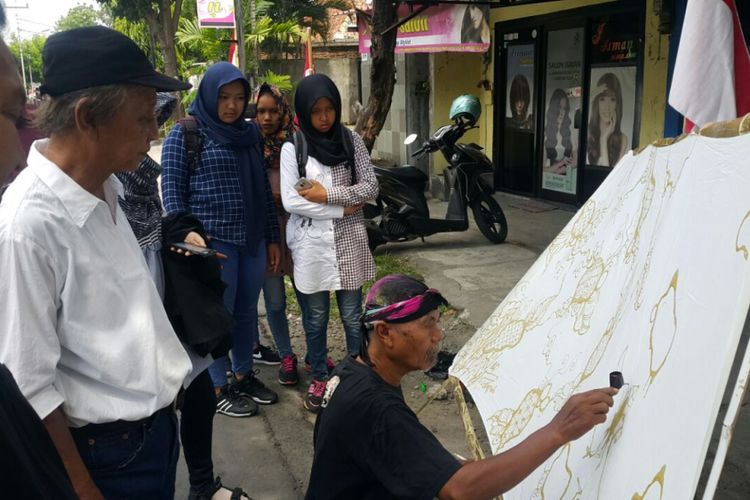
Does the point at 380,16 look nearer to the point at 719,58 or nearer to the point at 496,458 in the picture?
the point at 719,58

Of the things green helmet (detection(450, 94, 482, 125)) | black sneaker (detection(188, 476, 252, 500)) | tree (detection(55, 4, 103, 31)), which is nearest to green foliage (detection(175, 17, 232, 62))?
green helmet (detection(450, 94, 482, 125))

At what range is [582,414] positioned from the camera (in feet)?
5.06

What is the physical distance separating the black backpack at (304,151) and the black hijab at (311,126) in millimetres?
21

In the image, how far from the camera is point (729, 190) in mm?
1423

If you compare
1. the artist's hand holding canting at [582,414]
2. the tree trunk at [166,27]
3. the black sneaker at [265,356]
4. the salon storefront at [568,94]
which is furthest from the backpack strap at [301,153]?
the tree trunk at [166,27]

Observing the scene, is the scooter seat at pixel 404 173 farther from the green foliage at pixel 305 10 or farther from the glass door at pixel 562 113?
the green foliage at pixel 305 10

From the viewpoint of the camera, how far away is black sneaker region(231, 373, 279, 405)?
3.89 metres

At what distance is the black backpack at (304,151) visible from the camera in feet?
11.9

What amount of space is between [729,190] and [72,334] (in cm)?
148

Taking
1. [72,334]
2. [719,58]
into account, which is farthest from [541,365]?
[72,334]

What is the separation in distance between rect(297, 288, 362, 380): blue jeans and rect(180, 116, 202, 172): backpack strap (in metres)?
0.91

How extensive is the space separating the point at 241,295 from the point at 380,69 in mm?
3427

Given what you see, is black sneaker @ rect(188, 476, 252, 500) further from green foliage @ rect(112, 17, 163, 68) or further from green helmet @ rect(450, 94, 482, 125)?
green foliage @ rect(112, 17, 163, 68)

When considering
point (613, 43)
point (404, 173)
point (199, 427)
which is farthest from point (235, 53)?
point (199, 427)
